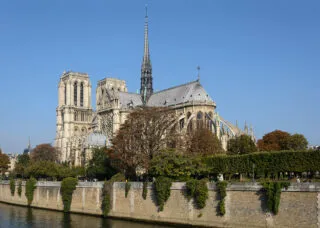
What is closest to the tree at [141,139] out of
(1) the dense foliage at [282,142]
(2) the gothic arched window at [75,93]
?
(1) the dense foliage at [282,142]

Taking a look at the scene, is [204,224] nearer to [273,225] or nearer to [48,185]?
[273,225]

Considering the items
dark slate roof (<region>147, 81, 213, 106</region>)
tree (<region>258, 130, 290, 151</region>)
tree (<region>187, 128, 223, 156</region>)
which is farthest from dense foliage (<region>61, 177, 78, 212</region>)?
dark slate roof (<region>147, 81, 213, 106</region>)

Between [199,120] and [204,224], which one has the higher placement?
[199,120]

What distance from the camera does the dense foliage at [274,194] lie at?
106ft

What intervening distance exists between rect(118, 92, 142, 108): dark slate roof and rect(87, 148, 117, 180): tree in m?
23.8

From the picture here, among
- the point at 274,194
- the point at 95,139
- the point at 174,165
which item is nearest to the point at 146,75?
the point at 95,139

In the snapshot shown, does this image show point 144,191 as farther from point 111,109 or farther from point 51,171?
point 111,109

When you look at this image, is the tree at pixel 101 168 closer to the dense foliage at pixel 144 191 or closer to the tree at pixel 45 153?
the dense foliage at pixel 144 191

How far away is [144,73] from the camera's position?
8788 centimetres

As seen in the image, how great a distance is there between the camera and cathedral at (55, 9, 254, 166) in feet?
A: 248

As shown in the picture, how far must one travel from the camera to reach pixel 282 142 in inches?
2667

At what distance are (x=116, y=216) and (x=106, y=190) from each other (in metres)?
2.93

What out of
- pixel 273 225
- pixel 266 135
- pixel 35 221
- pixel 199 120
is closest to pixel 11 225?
pixel 35 221

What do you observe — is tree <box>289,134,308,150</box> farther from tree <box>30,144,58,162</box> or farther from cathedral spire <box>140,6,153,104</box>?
tree <box>30,144,58,162</box>
